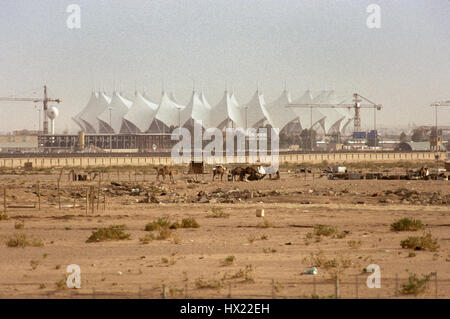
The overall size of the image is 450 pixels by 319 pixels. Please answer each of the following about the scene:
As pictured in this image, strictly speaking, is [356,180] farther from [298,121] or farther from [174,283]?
[298,121]

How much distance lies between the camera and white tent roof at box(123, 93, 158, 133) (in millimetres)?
113688

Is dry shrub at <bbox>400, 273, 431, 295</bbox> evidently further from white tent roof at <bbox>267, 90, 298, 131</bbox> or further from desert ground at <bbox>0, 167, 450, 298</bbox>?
white tent roof at <bbox>267, 90, 298, 131</bbox>

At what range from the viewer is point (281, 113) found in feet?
401

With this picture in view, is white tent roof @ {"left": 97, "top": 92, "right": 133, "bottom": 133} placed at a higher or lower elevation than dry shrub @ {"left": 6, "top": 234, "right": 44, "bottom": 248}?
higher

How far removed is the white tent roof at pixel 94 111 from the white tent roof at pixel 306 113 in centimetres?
3080

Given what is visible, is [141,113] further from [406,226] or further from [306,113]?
[406,226]

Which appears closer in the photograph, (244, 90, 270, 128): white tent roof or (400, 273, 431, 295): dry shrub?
(400, 273, 431, 295): dry shrub

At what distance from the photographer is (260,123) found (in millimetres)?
115688

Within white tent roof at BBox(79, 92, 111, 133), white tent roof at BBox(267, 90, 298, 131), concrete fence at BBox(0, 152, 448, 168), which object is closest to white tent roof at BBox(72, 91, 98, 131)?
white tent roof at BBox(79, 92, 111, 133)

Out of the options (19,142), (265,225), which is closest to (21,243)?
(265,225)

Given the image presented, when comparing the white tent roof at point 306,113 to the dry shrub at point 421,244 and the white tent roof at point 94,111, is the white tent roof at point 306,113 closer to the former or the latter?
the white tent roof at point 94,111

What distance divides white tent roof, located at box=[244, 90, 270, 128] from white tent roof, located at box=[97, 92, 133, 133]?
19.1m
